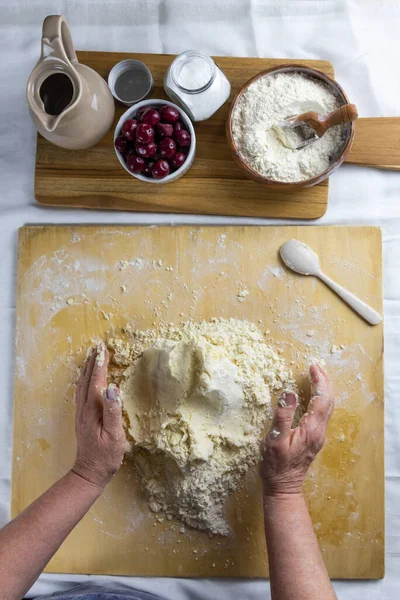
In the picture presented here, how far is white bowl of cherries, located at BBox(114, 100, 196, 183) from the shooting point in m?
1.16

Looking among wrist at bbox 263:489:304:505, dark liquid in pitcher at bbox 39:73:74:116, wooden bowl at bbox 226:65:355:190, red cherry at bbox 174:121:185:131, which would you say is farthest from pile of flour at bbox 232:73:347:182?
wrist at bbox 263:489:304:505

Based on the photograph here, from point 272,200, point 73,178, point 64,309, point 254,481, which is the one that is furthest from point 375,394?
point 73,178

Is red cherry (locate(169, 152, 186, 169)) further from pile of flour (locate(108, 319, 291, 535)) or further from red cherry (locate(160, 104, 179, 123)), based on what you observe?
pile of flour (locate(108, 319, 291, 535))

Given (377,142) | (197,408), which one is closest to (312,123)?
(377,142)

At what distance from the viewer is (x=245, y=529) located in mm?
1252

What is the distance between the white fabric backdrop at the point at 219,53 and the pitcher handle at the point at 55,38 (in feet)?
0.84

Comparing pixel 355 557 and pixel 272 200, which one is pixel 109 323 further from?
pixel 355 557

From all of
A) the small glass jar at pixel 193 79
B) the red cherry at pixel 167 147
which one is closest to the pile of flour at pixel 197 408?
the red cherry at pixel 167 147

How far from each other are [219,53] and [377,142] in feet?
1.39

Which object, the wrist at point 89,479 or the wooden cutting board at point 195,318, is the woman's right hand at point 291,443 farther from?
the wrist at point 89,479

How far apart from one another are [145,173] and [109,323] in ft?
1.15

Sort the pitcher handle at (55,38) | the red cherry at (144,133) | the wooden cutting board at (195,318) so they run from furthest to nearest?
the wooden cutting board at (195,318) < the red cherry at (144,133) < the pitcher handle at (55,38)

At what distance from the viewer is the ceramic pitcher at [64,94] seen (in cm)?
106

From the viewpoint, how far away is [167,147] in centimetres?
116
